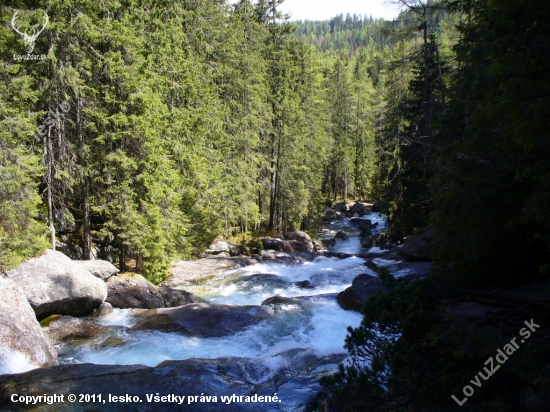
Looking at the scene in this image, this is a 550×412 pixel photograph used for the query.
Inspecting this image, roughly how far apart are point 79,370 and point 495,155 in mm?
8317

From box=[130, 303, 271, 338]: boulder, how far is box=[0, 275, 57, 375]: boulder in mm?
2665

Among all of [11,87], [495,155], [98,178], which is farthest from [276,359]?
[11,87]

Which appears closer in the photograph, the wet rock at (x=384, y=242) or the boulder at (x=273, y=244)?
the wet rock at (x=384, y=242)

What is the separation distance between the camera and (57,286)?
11.5 m

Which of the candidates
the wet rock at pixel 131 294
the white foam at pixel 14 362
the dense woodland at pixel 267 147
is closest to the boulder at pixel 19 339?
the white foam at pixel 14 362

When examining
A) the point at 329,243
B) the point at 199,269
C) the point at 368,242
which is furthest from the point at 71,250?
the point at 368,242

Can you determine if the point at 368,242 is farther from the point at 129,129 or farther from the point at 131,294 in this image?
the point at 131,294

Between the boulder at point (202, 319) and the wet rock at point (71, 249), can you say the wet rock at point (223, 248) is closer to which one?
the wet rock at point (71, 249)

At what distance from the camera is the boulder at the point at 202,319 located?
11141 millimetres

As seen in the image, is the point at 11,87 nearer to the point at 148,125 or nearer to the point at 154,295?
the point at 148,125

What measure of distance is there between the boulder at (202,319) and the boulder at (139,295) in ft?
3.04

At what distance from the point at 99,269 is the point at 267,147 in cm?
1955

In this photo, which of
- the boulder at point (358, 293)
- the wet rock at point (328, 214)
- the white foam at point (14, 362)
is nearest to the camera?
the white foam at point (14, 362)

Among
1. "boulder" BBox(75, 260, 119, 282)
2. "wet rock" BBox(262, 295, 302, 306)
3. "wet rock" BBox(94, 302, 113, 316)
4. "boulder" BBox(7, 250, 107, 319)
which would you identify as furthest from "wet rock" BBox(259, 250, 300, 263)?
"boulder" BBox(7, 250, 107, 319)
